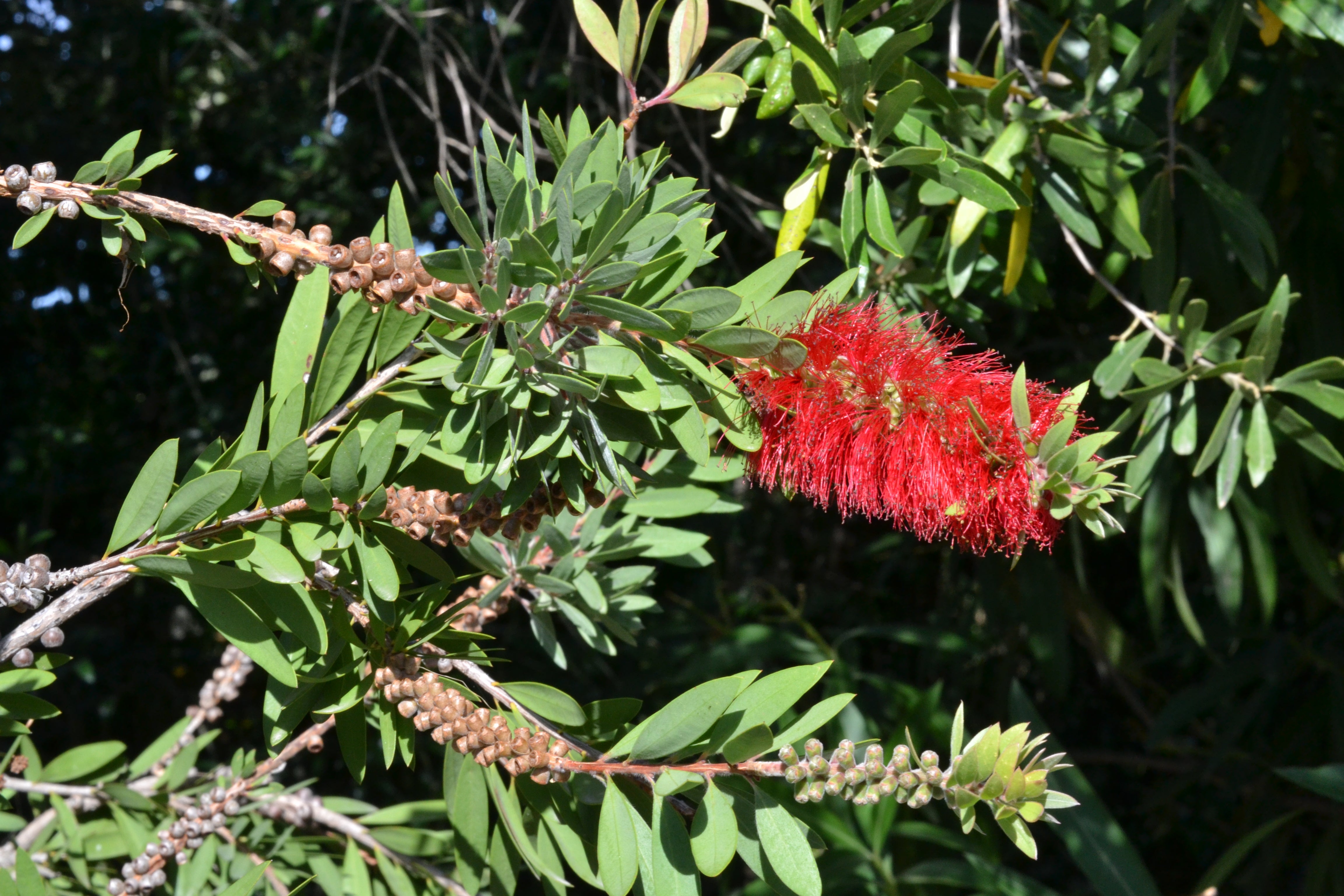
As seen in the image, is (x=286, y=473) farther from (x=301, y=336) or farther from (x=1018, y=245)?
(x=1018, y=245)

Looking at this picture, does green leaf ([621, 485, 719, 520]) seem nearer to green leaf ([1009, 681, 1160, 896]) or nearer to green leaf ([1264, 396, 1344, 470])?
green leaf ([1264, 396, 1344, 470])

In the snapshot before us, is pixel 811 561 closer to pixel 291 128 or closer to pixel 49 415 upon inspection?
pixel 291 128

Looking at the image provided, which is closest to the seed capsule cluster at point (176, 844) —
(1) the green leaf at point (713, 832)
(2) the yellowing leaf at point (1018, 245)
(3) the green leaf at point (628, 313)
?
(1) the green leaf at point (713, 832)

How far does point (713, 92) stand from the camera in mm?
578

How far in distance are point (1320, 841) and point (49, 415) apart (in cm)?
241

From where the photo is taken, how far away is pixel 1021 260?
841mm

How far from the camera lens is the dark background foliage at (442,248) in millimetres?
1525

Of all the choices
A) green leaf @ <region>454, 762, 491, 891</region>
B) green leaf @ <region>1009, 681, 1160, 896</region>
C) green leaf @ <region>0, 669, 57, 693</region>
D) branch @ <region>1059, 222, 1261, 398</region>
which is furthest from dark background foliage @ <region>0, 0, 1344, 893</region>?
green leaf @ <region>0, 669, 57, 693</region>

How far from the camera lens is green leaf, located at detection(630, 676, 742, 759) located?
533 mm

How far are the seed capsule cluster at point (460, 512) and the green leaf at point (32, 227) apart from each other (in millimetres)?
227

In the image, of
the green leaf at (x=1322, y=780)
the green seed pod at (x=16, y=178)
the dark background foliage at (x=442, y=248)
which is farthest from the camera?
the dark background foliage at (x=442, y=248)

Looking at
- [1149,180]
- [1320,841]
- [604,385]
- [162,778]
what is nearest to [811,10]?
[604,385]

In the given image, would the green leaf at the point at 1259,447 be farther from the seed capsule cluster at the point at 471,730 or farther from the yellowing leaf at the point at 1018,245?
the seed capsule cluster at the point at 471,730

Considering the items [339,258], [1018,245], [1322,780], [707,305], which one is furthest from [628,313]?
[1322,780]
